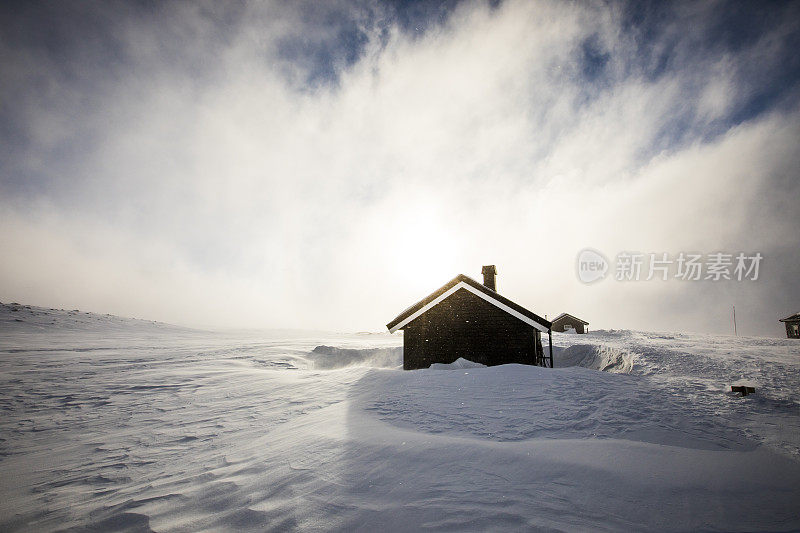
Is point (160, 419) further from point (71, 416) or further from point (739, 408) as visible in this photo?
point (739, 408)

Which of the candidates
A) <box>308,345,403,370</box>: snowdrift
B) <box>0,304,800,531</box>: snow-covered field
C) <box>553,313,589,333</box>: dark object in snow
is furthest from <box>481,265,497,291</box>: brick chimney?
<box>553,313,589,333</box>: dark object in snow

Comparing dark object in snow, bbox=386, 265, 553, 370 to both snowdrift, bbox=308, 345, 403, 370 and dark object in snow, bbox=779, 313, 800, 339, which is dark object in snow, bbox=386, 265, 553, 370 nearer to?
snowdrift, bbox=308, 345, 403, 370

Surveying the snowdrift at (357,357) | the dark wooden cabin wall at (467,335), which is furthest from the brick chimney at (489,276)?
the snowdrift at (357,357)

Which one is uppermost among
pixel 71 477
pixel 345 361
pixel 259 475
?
pixel 259 475

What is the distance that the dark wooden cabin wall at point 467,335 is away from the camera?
13.2 m

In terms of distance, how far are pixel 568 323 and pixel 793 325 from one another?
869 inches

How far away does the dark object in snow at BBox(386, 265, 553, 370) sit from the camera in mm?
13203

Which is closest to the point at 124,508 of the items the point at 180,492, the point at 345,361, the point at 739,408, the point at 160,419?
the point at 180,492

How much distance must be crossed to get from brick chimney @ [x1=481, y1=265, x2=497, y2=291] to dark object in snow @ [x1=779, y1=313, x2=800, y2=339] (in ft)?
138

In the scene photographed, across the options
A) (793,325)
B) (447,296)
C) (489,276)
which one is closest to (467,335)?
(447,296)

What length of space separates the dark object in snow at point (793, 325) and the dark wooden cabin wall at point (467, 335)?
42.5m

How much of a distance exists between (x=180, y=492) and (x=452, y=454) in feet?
9.97

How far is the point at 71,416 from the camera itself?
618cm

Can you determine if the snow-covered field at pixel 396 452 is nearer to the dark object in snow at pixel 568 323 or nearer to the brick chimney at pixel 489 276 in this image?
the brick chimney at pixel 489 276
